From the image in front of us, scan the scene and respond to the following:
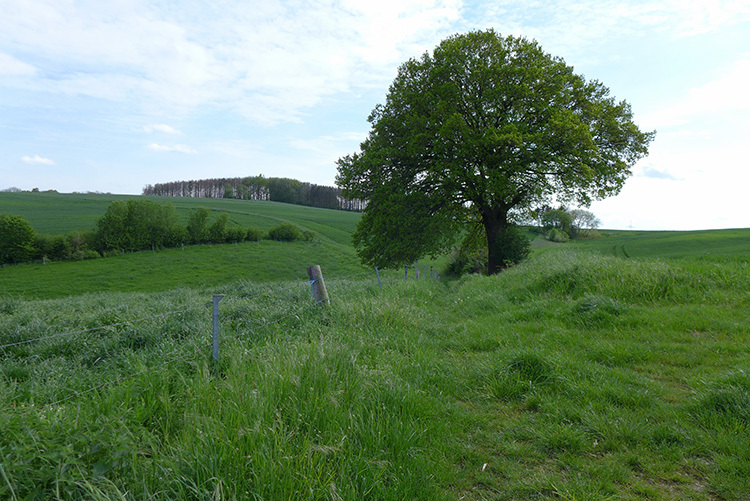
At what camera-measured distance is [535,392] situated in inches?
182

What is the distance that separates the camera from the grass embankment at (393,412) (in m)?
2.57

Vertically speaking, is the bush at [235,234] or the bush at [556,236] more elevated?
the bush at [556,236]

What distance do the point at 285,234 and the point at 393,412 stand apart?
57166mm

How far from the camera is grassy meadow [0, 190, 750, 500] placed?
2.60 m

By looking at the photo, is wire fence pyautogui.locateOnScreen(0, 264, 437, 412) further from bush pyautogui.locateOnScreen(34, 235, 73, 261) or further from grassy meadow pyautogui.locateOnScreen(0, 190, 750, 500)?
bush pyautogui.locateOnScreen(34, 235, 73, 261)

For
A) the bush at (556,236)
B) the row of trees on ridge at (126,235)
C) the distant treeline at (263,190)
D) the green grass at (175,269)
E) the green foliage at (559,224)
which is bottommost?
the green grass at (175,269)

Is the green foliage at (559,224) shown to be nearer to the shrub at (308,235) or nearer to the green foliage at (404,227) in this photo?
the shrub at (308,235)

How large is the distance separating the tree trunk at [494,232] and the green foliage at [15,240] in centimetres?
4929

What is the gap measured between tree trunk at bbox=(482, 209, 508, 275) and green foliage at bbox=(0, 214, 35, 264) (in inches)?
1941

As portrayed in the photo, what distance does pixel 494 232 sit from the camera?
22.0 meters

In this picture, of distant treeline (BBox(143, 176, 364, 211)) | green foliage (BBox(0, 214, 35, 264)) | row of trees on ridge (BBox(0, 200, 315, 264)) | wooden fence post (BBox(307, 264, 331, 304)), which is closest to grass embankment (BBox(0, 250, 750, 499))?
wooden fence post (BBox(307, 264, 331, 304))

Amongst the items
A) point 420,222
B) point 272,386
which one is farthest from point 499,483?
point 420,222

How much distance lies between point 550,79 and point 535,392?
1952 centimetres

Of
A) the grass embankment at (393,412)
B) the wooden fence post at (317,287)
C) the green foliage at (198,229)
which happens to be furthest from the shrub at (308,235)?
the grass embankment at (393,412)
